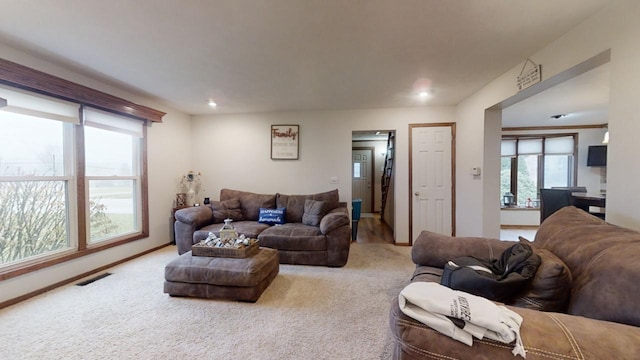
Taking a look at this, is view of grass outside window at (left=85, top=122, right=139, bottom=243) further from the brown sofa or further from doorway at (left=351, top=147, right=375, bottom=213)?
doorway at (left=351, top=147, right=375, bottom=213)

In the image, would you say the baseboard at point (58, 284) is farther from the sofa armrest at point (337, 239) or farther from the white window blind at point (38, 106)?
the sofa armrest at point (337, 239)

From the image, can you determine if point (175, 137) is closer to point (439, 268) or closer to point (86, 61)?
point (86, 61)

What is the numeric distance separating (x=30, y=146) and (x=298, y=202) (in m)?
3.16

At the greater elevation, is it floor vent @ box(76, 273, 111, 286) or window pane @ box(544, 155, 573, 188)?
window pane @ box(544, 155, 573, 188)

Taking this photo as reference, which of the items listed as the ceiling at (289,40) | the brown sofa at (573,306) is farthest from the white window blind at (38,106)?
the brown sofa at (573,306)

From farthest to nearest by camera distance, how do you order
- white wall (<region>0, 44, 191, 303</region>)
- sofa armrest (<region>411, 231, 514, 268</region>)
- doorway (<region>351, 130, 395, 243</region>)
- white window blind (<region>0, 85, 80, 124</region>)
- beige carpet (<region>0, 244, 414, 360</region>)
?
doorway (<region>351, 130, 395, 243</region>) → white wall (<region>0, 44, 191, 303</region>) → white window blind (<region>0, 85, 80, 124</region>) → sofa armrest (<region>411, 231, 514, 268</region>) → beige carpet (<region>0, 244, 414, 360</region>)

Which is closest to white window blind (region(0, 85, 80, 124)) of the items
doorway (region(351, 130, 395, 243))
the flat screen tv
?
doorway (region(351, 130, 395, 243))

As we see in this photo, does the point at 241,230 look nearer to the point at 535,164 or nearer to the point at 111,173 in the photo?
the point at 111,173

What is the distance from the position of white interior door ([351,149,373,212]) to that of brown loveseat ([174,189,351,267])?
3.92 m

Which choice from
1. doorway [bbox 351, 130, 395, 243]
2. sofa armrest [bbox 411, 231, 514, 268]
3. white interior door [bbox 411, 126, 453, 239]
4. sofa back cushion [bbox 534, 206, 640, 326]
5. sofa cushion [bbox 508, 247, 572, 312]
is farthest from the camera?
doorway [bbox 351, 130, 395, 243]

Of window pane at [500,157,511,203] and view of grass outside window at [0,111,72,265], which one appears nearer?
view of grass outside window at [0,111,72,265]

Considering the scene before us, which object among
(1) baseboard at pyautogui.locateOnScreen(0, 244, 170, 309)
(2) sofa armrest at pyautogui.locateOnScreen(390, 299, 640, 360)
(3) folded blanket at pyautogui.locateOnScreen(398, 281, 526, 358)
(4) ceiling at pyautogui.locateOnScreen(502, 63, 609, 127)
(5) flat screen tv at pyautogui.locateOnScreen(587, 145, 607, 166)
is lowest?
(1) baseboard at pyautogui.locateOnScreen(0, 244, 170, 309)

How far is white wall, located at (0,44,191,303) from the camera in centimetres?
254

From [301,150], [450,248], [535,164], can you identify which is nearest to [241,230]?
[301,150]
